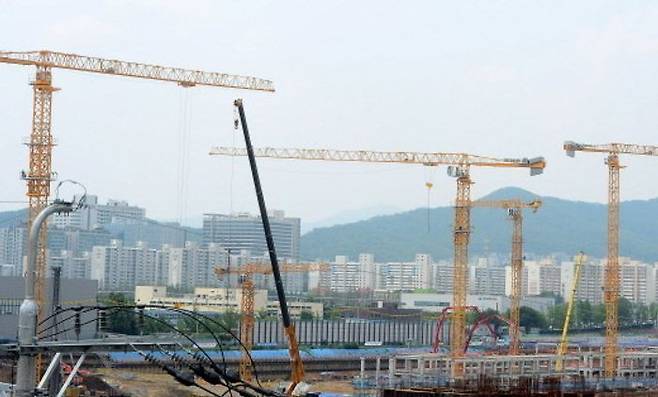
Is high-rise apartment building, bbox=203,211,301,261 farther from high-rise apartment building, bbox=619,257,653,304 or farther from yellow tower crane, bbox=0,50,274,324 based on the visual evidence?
yellow tower crane, bbox=0,50,274,324

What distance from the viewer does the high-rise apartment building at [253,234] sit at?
150375mm

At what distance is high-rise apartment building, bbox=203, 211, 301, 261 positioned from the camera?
150375 mm

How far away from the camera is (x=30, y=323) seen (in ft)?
27.3

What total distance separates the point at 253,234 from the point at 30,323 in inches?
5621

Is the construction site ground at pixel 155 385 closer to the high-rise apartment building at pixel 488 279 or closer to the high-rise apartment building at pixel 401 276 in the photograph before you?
the high-rise apartment building at pixel 401 276

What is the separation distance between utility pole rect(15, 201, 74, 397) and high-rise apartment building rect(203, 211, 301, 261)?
138m

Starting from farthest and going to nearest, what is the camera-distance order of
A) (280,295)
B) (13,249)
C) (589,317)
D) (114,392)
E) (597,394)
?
(13,249) → (589,317) → (114,392) → (597,394) → (280,295)

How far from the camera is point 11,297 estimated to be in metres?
44.2

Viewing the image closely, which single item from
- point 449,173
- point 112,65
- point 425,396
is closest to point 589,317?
point 449,173

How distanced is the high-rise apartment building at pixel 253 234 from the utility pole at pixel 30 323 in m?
138

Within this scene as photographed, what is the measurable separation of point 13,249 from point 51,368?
12196cm

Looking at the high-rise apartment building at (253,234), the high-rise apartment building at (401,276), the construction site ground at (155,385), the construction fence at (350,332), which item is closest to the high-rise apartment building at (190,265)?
the high-rise apartment building at (253,234)

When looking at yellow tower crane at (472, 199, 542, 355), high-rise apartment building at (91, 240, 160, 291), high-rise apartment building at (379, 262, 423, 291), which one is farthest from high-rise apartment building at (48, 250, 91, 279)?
yellow tower crane at (472, 199, 542, 355)

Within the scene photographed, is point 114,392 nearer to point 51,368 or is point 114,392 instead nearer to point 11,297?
point 11,297
